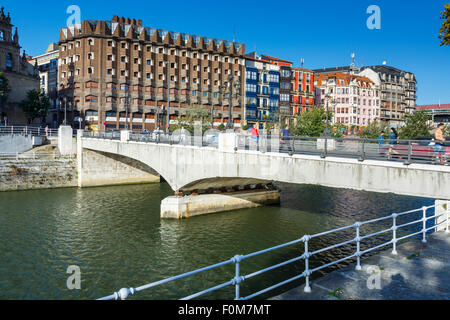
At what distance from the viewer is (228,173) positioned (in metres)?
19.8

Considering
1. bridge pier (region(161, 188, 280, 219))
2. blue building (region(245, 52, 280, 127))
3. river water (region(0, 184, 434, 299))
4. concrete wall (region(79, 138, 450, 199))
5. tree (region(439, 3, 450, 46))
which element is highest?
blue building (region(245, 52, 280, 127))

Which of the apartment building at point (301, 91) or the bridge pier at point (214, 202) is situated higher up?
the apartment building at point (301, 91)

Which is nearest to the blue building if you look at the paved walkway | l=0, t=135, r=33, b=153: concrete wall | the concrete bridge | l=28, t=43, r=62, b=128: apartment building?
l=28, t=43, r=62, b=128: apartment building

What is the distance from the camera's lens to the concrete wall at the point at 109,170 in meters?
38.9

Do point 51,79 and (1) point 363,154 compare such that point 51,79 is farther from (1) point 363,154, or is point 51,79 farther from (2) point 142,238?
(1) point 363,154

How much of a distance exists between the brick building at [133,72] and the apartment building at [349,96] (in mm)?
29743

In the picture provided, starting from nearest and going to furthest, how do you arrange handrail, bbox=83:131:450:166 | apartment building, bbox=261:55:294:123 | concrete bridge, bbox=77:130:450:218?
handrail, bbox=83:131:450:166 < concrete bridge, bbox=77:130:450:218 < apartment building, bbox=261:55:294:123

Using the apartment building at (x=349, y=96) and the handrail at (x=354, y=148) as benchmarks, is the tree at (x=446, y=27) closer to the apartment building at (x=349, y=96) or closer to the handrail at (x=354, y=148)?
the handrail at (x=354, y=148)

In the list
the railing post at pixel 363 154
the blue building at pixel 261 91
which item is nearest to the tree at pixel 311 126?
the blue building at pixel 261 91

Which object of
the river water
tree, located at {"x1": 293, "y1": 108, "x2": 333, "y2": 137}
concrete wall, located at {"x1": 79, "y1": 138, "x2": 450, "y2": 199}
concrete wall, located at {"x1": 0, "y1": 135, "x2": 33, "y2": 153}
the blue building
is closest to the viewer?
concrete wall, located at {"x1": 79, "y1": 138, "x2": 450, "y2": 199}

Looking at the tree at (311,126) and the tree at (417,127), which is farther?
the tree at (311,126)

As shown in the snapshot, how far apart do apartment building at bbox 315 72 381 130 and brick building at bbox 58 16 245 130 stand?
29743 millimetres

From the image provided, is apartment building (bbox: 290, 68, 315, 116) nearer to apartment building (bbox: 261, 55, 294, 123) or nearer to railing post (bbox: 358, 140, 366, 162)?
apartment building (bbox: 261, 55, 294, 123)

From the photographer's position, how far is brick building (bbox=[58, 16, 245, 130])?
65688 mm
